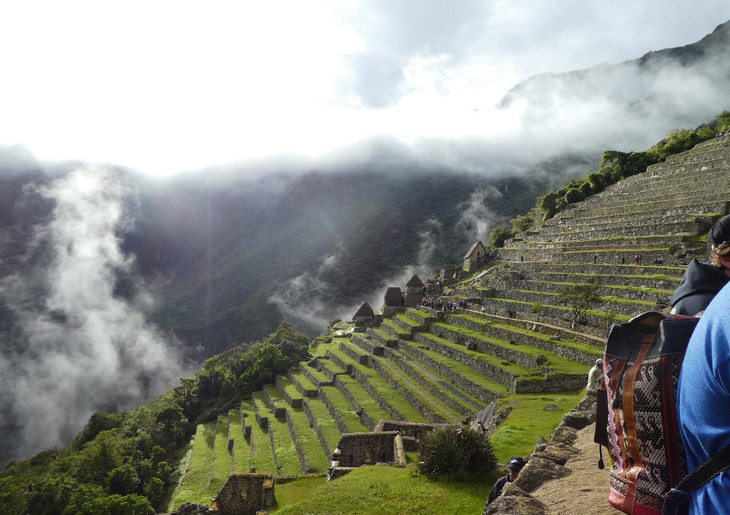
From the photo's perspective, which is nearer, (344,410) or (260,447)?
(344,410)

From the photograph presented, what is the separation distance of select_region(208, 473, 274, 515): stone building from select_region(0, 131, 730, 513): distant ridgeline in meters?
0.07

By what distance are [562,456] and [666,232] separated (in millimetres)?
19575

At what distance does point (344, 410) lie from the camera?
21.4m

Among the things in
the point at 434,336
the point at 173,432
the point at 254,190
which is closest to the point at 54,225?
the point at 254,190

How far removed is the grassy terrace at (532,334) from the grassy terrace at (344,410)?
7.92m

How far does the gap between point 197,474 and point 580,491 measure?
24.3 meters

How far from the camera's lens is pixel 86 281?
107 metres

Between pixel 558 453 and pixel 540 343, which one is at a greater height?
pixel 558 453

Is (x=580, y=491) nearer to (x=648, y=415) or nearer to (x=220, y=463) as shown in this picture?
(x=648, y=415)

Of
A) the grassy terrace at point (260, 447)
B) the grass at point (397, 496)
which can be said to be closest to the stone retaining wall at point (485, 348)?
the grass at point (397, 496)

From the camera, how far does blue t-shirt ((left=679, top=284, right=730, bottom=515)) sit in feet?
4.48

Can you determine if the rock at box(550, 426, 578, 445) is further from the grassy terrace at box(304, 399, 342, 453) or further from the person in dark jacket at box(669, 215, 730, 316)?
the grassy terrace at box(304, 399, 342, 453)

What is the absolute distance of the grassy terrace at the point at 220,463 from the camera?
19.6 metres

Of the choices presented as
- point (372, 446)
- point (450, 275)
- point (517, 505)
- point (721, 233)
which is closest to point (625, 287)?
point (372, 446)
